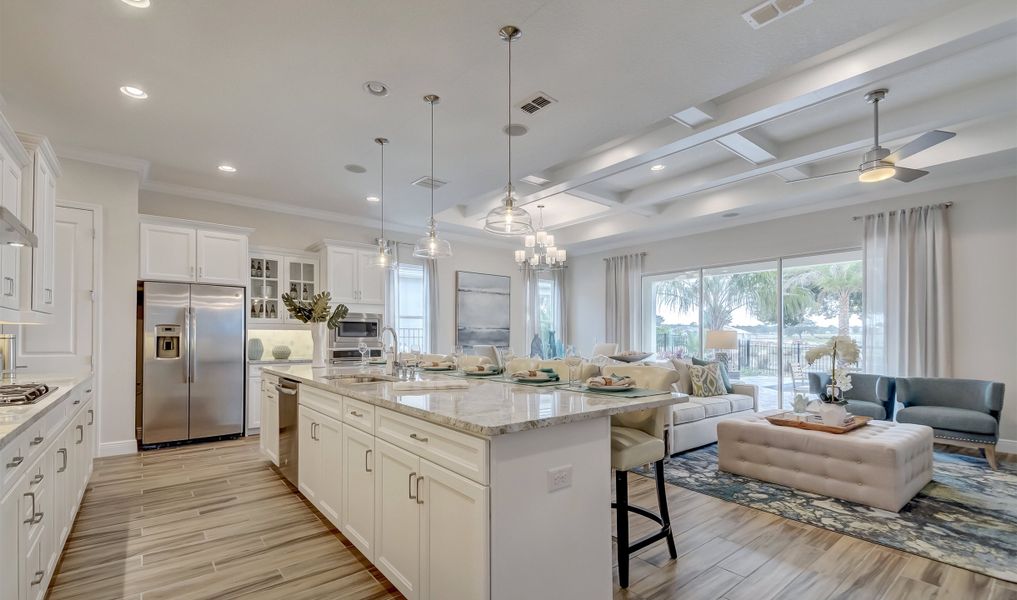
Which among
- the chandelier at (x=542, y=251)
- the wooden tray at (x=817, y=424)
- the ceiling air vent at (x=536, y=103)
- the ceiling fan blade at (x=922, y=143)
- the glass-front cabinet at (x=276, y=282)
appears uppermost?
the ceiling air vent at (x=536, y=103)

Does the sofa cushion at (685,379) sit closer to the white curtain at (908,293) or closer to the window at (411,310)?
the white curtain at (908,293)

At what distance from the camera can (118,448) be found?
4.72 meters

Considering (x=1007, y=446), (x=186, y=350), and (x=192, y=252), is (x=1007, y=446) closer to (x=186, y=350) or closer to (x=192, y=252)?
(x=186, y=350)

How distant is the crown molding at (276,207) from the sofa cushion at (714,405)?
456 cm

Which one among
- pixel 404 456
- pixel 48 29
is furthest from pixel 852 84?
pixel 48 29

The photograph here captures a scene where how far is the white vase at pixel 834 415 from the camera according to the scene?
368 cm

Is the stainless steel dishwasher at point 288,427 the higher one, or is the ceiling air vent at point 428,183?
the ceiling air vent at point 428,183

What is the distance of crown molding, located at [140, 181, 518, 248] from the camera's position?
18.1ft

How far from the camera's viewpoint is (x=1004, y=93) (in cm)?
355

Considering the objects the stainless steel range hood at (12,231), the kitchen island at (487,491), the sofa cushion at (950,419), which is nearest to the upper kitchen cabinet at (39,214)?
the stainless steel range hood at (12,231)

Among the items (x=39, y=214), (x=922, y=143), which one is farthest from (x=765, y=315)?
(x=39, y=214)

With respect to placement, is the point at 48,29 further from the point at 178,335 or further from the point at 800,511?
the point at 800,511

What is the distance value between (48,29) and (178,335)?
327 centimetres

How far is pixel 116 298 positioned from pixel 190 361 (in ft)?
3.07
